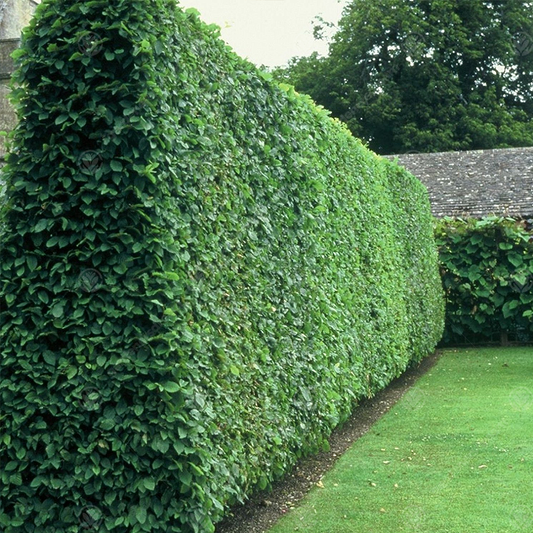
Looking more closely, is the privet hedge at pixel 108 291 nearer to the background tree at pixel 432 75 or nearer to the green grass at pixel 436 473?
the green grass at pixel 436 473

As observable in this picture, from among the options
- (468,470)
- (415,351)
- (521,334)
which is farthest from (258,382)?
(521,334)

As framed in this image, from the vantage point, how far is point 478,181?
27.7m

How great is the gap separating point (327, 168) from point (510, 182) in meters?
19.7

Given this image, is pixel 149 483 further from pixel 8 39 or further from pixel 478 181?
pixel 478 181

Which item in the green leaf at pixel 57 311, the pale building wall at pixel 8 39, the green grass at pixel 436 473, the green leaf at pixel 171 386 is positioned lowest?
the green grass at pixel 436 473

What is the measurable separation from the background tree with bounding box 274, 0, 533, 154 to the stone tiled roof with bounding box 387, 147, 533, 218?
318 inches

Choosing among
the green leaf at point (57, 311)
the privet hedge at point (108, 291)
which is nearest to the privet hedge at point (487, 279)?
the privet hedge at point (108, 291)

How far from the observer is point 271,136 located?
663 cm

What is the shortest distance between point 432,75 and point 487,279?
2245cm

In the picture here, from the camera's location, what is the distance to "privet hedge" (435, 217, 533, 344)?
18.8m

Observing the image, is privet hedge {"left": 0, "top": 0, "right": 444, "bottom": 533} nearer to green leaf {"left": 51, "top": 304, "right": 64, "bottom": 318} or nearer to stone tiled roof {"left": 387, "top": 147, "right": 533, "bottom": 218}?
green leaf {"left": 51, "top": 304, "right": 64, "bottom": 318}

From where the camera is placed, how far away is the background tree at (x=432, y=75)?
3856 centimetres

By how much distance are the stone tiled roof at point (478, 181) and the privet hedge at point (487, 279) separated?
5.05 m

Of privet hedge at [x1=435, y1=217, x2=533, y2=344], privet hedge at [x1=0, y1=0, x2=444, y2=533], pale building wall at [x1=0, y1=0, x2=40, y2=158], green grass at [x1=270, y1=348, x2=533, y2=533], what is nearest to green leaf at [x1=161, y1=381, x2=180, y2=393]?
privet hedge at [x1=0, y1=0, x2=444, y2=533]
